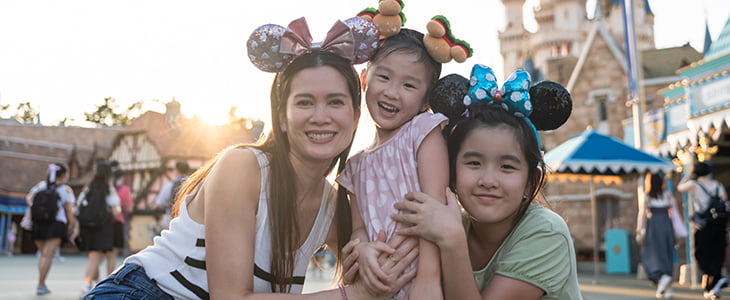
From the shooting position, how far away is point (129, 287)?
2270mm

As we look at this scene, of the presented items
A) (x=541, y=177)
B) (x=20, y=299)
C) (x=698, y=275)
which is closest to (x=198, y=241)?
(x=541, y=177)

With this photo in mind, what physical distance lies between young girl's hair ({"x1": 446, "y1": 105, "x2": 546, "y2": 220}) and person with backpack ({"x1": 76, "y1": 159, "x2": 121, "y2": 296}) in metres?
6.33

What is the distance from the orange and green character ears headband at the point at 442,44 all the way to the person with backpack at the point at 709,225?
697 centimetres

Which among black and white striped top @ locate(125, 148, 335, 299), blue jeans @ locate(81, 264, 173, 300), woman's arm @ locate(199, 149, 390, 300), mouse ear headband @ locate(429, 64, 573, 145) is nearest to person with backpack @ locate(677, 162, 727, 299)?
mouse ear headband @ locate(429, 64, 573, 145)

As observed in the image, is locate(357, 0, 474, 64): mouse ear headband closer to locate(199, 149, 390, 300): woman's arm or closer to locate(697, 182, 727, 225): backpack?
locate(199, 149, 390, 300): woman's arm

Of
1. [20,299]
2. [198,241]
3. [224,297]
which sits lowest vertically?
[20,299]

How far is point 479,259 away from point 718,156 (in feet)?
45.6

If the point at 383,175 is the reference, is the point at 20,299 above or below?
below

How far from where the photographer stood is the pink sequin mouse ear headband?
237 centimetres

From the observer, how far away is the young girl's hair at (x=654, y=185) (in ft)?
30.3

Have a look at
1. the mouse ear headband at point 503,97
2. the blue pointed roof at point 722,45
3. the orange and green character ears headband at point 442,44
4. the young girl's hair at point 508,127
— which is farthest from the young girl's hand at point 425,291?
the blue pointed roof at point 722,45

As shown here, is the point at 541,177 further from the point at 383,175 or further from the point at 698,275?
the point at 698,275

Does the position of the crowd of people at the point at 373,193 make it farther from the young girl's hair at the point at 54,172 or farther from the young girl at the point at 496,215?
the young girl's hair at the point at 54,172

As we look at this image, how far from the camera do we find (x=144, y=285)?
2289 mm
